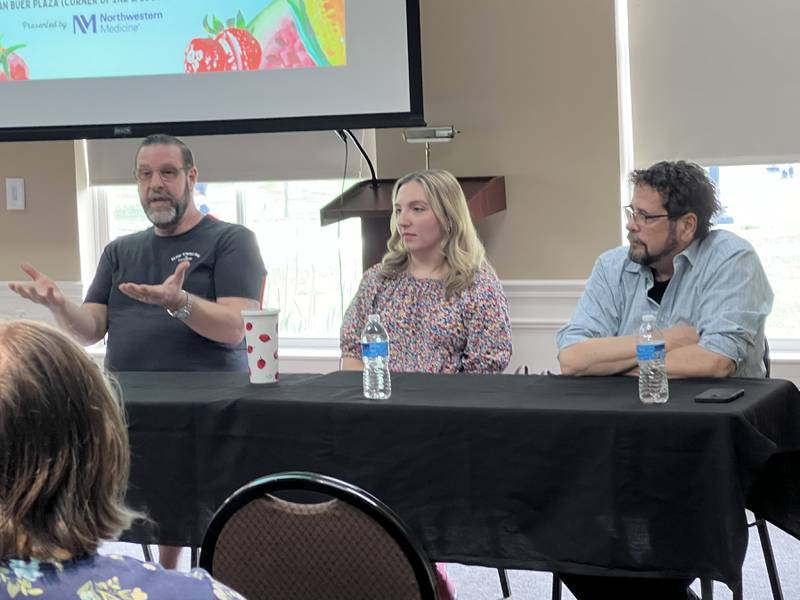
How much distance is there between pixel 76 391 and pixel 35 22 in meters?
3.64

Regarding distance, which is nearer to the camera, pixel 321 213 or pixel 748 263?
pixel 748 263

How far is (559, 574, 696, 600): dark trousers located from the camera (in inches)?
89.5

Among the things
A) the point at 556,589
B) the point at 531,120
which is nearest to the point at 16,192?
the point at 531,120

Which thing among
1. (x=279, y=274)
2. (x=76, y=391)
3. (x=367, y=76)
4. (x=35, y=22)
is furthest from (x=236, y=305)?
(x=76, y=391)

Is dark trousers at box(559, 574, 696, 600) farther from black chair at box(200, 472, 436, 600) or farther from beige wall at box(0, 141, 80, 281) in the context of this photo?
beige wall at box(0, 141, 80, 281)

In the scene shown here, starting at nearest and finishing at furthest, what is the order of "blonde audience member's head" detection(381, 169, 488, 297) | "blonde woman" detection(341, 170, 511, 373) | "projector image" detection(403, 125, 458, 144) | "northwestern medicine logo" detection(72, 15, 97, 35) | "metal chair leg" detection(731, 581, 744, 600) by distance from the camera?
"metal chair leg" detection(731, 581, 744, 600) → "blonde woman" detection(341, 170, 511, 373) → "blonde audience member's head" detection(381, 169, 488, 297) → "projector image" detection(403, 125, 458, 144) → "northwestern medicine logo" detection(72, 15, 97, 35)

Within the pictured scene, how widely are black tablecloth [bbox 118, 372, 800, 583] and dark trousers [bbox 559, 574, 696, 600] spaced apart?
0.67 ft

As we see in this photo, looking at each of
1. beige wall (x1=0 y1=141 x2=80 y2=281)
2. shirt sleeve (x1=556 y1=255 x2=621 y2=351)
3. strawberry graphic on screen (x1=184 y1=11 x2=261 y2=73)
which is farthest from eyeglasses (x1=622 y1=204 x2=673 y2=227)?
beige wall (x1=0 y1=141 x2=80 y2=281)

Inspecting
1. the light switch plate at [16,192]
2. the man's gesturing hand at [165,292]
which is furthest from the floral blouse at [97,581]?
the light switch plate at [16,192]

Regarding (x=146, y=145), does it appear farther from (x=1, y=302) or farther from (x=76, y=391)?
(x=76, y=391)

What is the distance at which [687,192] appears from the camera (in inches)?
107

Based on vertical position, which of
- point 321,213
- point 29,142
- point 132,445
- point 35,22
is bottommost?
point 132,445

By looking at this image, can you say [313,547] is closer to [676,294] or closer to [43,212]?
[676,294]

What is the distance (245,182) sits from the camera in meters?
4.60
